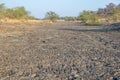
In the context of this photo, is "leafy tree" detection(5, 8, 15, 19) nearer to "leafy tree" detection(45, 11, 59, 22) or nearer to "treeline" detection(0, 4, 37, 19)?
"treeline" detection(0, 4, 37, 19)

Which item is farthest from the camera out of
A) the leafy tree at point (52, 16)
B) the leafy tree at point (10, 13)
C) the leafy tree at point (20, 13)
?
the leafy tree at point (52, 16)

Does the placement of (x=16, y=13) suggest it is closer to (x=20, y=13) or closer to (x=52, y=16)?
(x=20, y=13)

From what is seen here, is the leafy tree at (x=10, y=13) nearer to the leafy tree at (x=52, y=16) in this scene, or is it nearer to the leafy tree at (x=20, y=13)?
the leafy tree at (x=20, y=13)

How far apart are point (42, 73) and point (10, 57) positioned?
520 centimetres

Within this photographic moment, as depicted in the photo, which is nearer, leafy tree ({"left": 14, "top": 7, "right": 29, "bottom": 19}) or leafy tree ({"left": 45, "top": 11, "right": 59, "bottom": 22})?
leafy tree ({"left": 14, "top": 7, "right": 29, "bottom": 19})

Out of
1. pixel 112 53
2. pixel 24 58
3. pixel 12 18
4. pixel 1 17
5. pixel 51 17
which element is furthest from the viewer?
pixel 51 17

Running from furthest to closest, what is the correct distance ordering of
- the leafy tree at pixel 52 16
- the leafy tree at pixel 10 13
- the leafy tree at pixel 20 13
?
the leafy tree at pixel 52 16, the leafy tree at pixel 20 13, the leafy tree at pixel 10 13

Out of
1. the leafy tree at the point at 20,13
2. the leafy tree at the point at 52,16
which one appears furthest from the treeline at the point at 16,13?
the leafy tree at the point at 52,16

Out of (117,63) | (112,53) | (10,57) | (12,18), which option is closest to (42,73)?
(117,63)

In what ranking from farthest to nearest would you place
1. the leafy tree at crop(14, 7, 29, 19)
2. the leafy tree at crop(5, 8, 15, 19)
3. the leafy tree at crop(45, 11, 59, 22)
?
the leafy tree at crop(45, 11, 59, 22), the leafy tree at crop(14, 7, 29, 19), the leafy tree at crop(5, 8, 15, 19)

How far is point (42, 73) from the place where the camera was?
13.1 meters

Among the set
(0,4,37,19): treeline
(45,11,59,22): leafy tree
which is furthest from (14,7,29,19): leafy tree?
(45,11,59,22): leafy tree

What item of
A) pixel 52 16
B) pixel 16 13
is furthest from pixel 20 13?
pixel 52 16

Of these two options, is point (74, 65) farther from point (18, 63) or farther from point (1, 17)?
point (1, 17)
